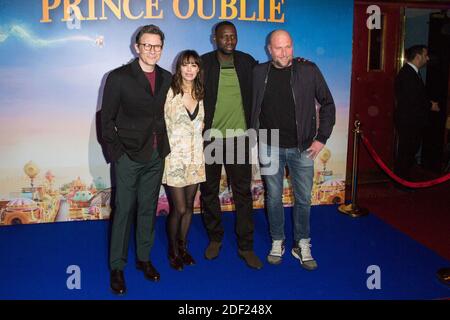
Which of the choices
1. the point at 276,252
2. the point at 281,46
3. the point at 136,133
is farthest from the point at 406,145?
the point at 136,133

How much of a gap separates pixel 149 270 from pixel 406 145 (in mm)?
4244

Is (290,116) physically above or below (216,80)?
below

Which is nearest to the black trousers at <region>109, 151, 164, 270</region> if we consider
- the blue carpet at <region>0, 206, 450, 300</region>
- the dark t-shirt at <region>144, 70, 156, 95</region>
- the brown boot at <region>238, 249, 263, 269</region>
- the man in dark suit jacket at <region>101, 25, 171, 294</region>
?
the man in dark suit jacket at <region>101, 25, 171, 294</region>

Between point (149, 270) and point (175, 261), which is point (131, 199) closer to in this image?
point (149, 270)

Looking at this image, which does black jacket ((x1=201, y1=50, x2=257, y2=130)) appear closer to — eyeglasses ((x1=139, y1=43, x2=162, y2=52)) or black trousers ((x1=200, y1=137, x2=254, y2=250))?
black trousers ((x1=200, y1=137, x2=254, y2=250))

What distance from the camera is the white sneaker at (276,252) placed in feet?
12.8

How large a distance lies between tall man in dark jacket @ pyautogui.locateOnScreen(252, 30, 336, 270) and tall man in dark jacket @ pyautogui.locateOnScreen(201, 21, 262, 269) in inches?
4.7

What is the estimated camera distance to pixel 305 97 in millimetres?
3604

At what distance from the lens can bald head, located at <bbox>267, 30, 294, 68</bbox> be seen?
11.4 feet

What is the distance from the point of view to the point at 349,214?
5.19m

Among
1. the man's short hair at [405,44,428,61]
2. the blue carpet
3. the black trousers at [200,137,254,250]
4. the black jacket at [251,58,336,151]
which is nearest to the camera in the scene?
the blue carpet

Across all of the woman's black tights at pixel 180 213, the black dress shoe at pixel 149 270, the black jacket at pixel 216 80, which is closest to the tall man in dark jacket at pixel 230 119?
the black jacket at pixel 216 80

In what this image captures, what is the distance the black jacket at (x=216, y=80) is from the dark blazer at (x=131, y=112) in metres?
0.42

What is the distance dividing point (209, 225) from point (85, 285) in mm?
1140
